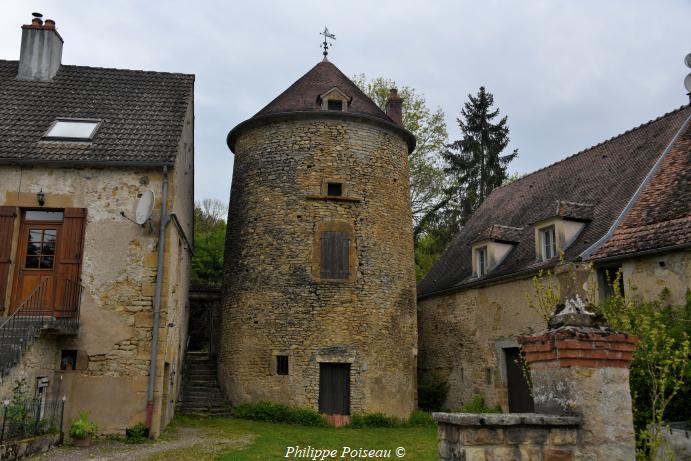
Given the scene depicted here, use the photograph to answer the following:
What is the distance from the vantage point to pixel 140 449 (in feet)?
35.8

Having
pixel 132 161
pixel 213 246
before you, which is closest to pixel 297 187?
pixel 132 161

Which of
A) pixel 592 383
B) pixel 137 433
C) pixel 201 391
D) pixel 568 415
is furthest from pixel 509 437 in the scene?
pixel 201 391

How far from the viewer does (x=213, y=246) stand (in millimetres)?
28984

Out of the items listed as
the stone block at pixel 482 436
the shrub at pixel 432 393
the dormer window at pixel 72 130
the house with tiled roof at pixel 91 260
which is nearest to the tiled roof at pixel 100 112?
the house with tiled roof at pixel 91 260

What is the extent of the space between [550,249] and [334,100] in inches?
300

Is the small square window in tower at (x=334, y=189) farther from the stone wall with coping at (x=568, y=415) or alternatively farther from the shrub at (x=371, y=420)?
the stone wall with coping at (x=568, y=415)

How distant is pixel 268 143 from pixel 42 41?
6460 mm

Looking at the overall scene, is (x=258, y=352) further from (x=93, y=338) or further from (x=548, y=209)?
(x=548, y=209)

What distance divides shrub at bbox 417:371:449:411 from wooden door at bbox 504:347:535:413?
322 cm

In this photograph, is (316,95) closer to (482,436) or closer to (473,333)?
(473,333)

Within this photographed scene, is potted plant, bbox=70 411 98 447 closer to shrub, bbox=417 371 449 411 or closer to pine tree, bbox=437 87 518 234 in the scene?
shrub, bbox=417 371 449 411

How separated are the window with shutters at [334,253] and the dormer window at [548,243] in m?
5.09

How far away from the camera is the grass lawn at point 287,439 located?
1077 cm

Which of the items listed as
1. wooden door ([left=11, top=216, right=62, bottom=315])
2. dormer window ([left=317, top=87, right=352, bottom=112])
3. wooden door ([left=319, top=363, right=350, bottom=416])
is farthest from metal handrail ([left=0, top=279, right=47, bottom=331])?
dormer window ([left=317, top=87, right=352, bottom=112])
